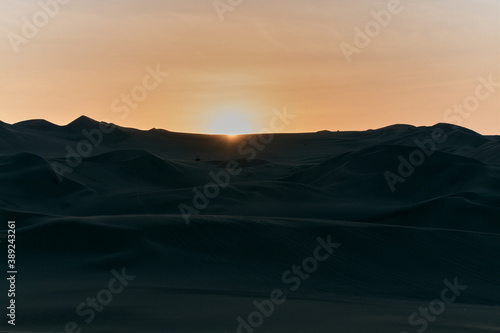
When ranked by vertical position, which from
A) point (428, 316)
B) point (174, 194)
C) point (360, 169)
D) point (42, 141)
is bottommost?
point (428, 316)

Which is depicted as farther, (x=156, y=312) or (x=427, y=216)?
(x=427, y=216)

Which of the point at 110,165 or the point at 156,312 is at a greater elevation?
the point at 110,165

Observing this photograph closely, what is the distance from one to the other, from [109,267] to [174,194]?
32.7 ft

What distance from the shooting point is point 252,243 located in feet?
43.5

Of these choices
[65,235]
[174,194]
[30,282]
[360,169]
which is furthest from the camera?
[360,169]

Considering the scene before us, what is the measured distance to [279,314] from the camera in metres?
8.53

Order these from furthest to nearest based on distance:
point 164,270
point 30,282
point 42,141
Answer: point 42,141
point 164,270
point 30,282

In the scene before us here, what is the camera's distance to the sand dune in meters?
8.45

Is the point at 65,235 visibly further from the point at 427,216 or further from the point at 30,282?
the point at 427,216

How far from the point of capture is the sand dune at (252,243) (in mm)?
8453

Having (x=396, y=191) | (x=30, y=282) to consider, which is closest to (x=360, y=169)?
(x=396, y=191)

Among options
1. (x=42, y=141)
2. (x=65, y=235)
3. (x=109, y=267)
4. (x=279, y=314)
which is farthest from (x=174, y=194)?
(x=42, y=141)

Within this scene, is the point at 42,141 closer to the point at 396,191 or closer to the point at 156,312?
the point at 396,191

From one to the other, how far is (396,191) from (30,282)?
642 inches
